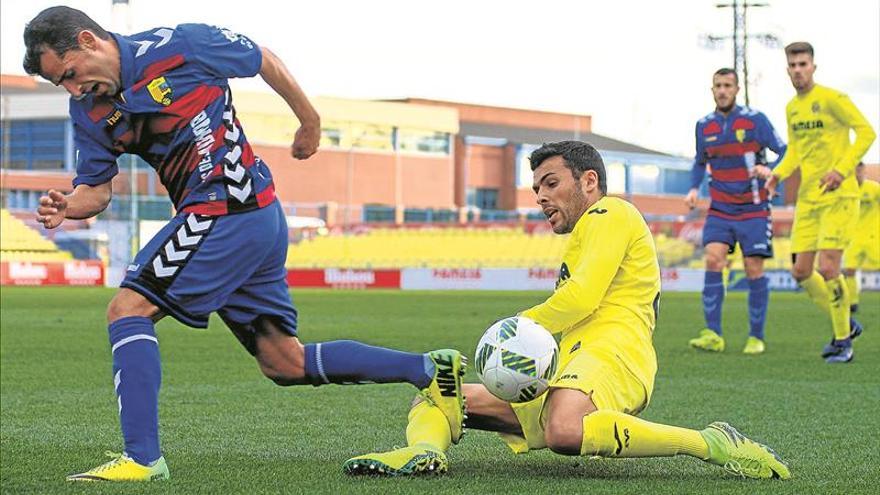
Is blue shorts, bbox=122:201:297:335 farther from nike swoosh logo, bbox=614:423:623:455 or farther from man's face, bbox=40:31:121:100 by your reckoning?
nike swoosh logo, bbox=614:423:623:455

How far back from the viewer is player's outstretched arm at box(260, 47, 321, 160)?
18.4 feet

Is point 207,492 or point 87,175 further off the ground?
point 87,175

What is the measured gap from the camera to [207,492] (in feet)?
16.8

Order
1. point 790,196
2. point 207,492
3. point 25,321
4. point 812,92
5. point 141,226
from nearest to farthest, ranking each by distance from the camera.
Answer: point 207,492
point 812,92
point 25,321
point 141,226
point 790,196

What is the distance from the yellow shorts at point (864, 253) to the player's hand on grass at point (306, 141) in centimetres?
1268

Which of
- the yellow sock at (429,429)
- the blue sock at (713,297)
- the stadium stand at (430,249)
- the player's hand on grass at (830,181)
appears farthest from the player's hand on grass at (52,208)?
the stadium stand at (430,249)

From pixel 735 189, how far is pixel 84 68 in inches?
347

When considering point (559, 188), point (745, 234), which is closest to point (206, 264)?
point (559, 188)

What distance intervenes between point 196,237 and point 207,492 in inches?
38.0

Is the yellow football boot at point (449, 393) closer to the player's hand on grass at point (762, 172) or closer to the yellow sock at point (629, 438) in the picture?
the yellow sock at point (629, 438)

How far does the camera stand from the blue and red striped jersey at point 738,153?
13.0m

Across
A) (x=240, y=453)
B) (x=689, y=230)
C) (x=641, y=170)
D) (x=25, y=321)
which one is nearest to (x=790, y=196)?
(x=641, y=170)

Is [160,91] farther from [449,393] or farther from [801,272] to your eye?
[801,272]

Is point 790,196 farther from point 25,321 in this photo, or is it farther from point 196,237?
point 196,237
